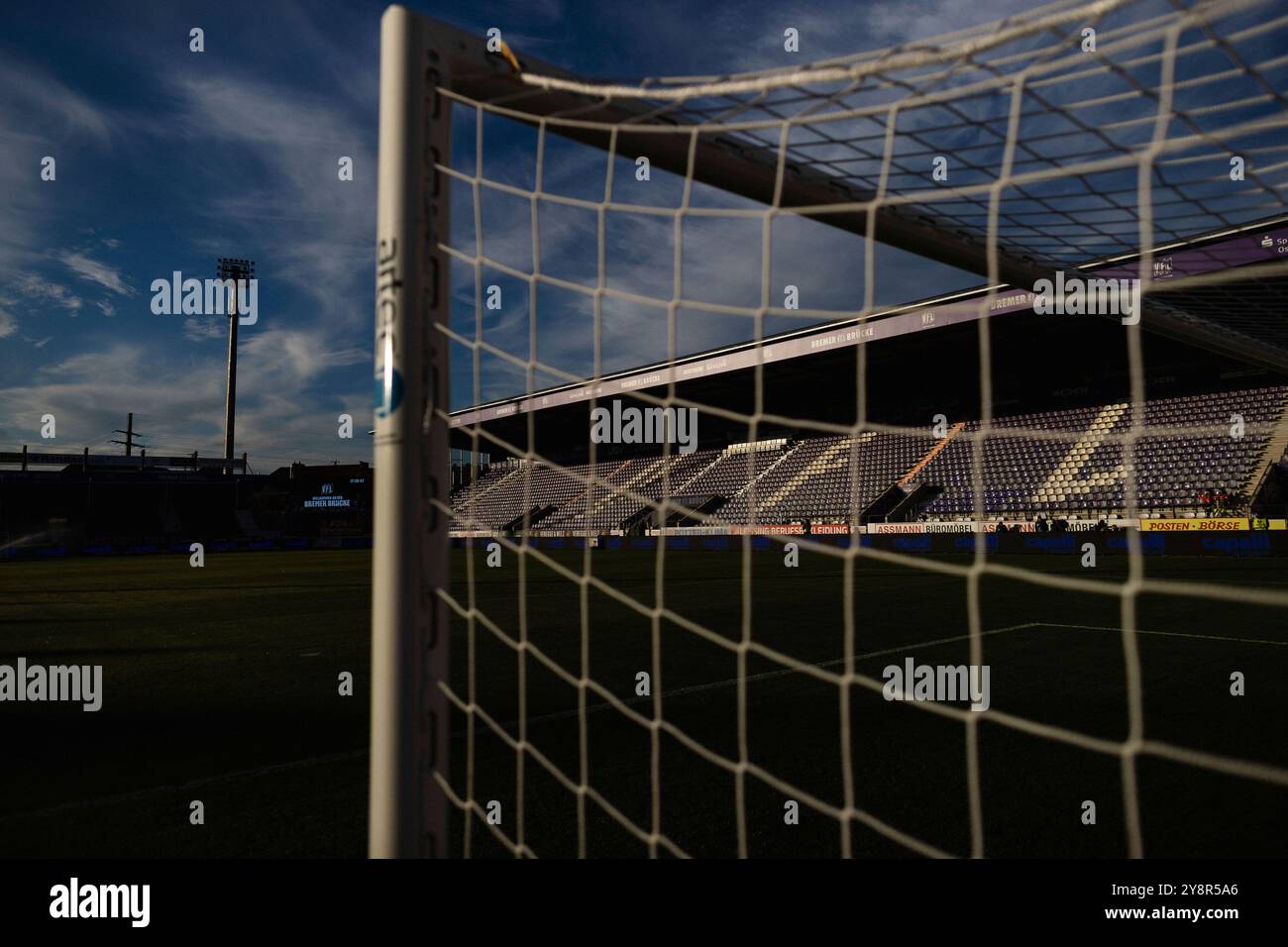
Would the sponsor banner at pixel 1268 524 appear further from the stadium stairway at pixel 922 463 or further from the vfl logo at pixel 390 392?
the vfl logo at pixel 390 392

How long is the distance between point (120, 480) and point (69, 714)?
3773cm

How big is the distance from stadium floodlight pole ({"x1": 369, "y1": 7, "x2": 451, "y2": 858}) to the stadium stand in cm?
898

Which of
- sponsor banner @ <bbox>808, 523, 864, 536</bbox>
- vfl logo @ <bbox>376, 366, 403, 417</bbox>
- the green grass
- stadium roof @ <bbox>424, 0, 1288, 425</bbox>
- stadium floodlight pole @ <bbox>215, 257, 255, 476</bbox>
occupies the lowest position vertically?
the green grass

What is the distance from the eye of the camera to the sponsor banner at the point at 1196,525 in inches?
546

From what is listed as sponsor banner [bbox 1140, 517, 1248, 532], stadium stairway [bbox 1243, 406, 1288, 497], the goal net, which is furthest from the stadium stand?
the goal net

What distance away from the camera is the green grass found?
2.19m

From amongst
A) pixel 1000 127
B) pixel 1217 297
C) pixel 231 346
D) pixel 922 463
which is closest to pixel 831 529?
pixel 922 463

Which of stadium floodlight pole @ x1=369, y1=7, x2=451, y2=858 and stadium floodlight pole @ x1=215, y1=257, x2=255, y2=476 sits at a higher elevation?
stadium floodlight pole @ x1=215, y1=257, x2=255, y2=476

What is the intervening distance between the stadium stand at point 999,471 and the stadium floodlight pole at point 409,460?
29.5 feet

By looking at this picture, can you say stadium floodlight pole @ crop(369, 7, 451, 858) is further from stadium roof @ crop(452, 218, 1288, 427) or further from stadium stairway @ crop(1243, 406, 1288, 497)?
stadium stairway @ crop(1243, 406, 1288, 497)

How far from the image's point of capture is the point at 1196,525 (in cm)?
1458

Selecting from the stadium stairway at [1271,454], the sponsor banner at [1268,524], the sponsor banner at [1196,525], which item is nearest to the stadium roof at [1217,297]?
the sponsor banner at [1268,524]

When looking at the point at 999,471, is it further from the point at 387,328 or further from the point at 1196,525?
the point at 387,328
